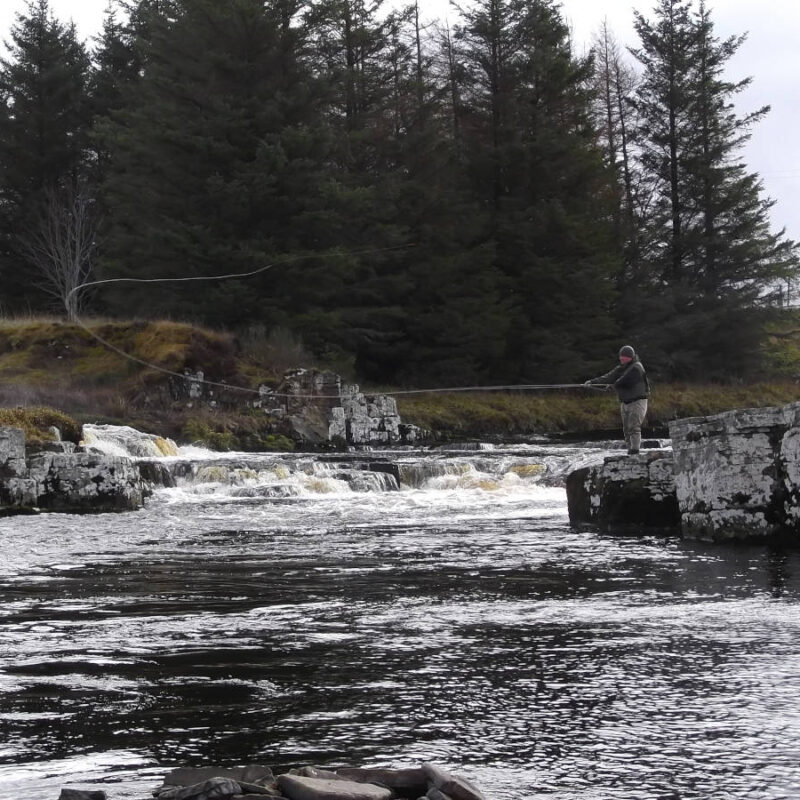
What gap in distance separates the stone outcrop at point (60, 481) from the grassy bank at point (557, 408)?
56.1 ft

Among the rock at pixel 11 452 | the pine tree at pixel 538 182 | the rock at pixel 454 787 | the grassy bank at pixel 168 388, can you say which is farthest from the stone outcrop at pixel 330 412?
the rock at pixel 454 787

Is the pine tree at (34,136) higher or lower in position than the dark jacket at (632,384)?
higher

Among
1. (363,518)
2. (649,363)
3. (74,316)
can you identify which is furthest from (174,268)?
(363,518)

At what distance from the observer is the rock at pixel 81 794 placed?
3.75m

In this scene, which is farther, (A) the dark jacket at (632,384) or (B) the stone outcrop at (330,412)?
(B) the stone outcrop at (330,412)

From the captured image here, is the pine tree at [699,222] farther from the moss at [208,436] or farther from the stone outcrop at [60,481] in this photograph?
the stone outcrop at [60,481]

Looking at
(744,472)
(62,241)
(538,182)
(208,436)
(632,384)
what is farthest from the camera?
(62,241)

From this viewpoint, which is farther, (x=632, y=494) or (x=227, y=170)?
(x=227, y=170)

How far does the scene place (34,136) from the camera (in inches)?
1922

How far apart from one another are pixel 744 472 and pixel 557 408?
28.6 m

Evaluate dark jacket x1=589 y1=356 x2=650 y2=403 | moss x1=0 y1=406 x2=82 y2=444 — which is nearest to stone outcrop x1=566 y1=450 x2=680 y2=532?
dark jacket x1=589 y1=356 x2=650 y2=403

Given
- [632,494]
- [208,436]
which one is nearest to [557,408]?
[208,436]

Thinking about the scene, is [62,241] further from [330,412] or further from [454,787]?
[454,787]

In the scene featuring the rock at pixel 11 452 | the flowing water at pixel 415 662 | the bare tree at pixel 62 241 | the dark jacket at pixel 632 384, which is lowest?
the flowing water at pixel 415 662
